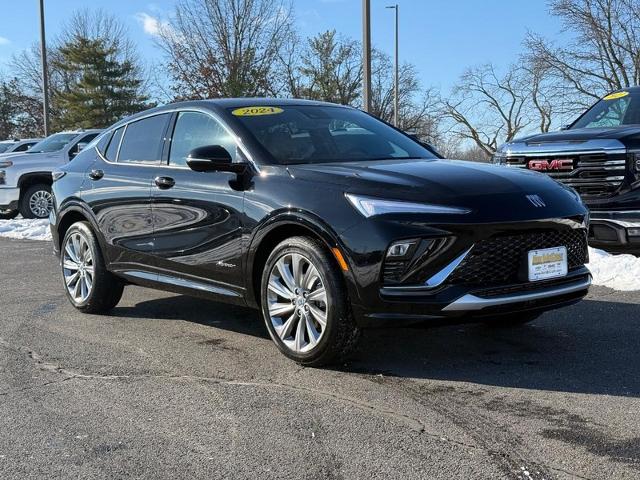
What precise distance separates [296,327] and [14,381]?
169cm

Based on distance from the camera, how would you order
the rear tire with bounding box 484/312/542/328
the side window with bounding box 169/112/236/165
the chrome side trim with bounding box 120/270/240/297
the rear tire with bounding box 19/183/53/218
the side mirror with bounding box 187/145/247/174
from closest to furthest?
the side mirror with bounding box 187/145/247/174
the chrome side trim with bounding box 120/270/240/297
the side window with bounding box 169/112/236/165
the rear tire with bounding box 484/312/542/328
the rear tire with bounding box 19/183/53/218

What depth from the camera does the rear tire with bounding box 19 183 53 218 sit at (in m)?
15.3

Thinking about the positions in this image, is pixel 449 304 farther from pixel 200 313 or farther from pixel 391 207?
pixel 200 313

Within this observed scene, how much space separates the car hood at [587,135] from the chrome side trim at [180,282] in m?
4.60

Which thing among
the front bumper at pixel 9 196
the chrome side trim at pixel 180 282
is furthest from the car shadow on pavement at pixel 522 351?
the front bumper at pixel 9 196

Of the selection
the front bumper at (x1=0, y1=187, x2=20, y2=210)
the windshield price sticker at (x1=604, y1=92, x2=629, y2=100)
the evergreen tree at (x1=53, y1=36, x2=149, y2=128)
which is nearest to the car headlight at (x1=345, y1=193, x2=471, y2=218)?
the windshield price sticker at (x1=604, y1=92, x2=629, y2=100)

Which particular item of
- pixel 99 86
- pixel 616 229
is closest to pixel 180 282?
pixel 616 229

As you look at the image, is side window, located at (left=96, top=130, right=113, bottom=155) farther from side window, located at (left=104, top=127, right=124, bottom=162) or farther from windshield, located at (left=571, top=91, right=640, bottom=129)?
windshield, located at (left=571, top=91, right=640, bottom=129)

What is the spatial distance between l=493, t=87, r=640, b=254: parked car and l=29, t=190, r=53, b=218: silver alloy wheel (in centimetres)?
1090

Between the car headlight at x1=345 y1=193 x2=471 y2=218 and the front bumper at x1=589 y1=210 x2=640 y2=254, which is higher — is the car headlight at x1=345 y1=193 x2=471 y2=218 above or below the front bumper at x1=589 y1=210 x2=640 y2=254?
above

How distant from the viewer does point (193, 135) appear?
16.9 feet

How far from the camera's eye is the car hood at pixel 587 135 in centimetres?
736

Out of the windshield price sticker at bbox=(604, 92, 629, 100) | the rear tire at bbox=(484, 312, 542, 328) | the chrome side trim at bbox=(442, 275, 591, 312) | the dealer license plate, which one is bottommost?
the rear tire at bbox=(484, 312, 542, 328)

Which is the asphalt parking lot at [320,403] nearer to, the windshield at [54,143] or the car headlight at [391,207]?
the car headlight at [391,207]
